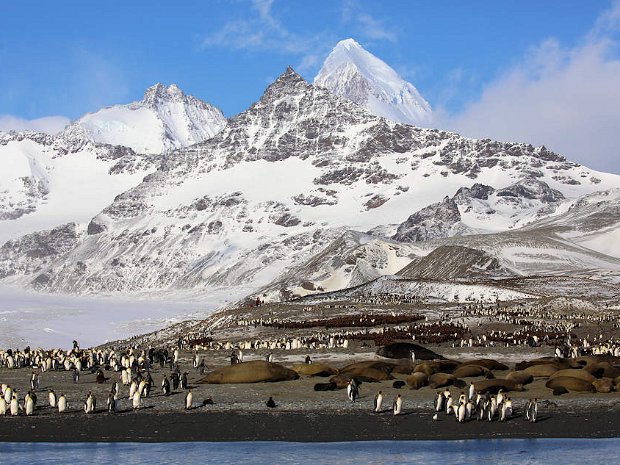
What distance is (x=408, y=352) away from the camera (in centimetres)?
5209

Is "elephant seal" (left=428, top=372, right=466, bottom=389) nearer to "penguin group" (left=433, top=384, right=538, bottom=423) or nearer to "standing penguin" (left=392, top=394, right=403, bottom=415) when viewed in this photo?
"penguin group" (left=433, top=384, right=538, bottom=423)

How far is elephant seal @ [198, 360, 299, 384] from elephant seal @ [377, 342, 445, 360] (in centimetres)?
980

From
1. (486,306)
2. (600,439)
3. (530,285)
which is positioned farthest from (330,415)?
(530,285)

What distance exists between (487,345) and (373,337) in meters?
8.52

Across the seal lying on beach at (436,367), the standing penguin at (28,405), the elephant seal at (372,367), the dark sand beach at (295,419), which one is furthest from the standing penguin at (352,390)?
the standing penguin at (28,405)

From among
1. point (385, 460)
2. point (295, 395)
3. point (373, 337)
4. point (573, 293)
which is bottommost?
point (385, 460)

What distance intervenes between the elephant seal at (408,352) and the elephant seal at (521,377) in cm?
934

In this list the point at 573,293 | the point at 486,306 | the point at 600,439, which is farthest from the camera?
the point at 573,293

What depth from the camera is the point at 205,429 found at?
3453 centimetres

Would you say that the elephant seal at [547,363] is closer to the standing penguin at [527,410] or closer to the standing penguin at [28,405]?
the standing penguin at [527,410]

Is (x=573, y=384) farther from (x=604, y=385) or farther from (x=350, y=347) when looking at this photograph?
(x=350, y=347)

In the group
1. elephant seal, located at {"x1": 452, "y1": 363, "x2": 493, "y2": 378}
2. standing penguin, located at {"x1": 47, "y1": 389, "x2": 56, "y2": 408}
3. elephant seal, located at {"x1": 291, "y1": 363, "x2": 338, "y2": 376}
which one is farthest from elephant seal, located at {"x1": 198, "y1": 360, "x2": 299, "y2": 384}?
standing penguin, located at {"x1": 47, "y1": 389, "x2": 56, "y2": 408}

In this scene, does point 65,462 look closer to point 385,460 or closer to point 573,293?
point 385,460

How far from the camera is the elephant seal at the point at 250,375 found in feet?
144
